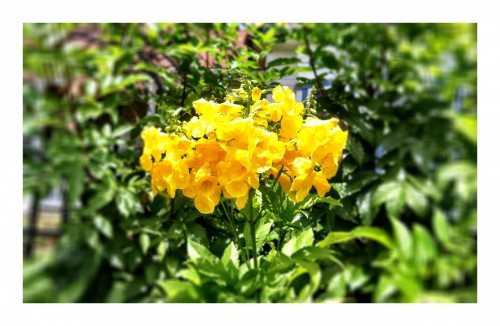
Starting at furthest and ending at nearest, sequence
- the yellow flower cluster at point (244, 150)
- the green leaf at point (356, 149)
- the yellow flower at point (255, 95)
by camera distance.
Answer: the green leaf at point (356, 149)
the yellow flower at point (255, 95)
the yellow flower cluster at point (244, 150)

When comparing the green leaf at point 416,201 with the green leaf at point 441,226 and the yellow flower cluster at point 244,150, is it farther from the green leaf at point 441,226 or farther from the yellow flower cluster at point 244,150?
the yellow flower cluster at point 244,150

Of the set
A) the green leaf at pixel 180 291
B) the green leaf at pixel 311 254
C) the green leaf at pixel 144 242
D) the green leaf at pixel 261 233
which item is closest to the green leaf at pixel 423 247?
the green leaf at pixel 311 254

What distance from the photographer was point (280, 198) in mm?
874

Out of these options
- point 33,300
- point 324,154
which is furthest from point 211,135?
point 33,300

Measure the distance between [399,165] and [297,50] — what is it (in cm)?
34

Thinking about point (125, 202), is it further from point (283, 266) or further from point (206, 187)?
point (283, 266)

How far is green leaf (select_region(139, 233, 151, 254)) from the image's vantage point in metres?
0.87

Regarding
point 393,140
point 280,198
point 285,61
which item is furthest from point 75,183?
point 393,140

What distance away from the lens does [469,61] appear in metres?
0.78

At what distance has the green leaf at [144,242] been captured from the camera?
2.85ft

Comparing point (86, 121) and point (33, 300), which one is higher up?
point (86, 121)
